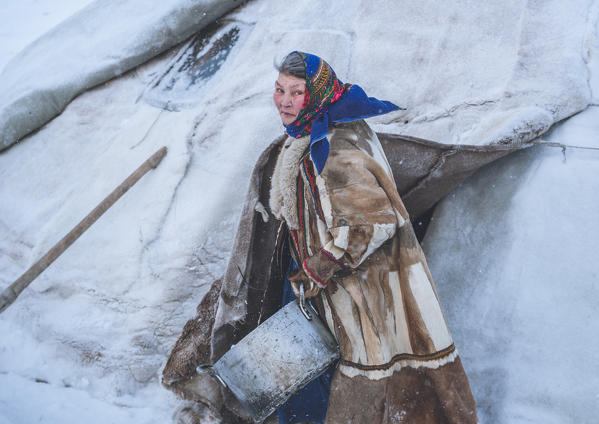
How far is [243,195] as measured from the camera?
221 cm

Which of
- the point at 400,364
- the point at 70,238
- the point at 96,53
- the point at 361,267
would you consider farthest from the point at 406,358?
the point at 96,53

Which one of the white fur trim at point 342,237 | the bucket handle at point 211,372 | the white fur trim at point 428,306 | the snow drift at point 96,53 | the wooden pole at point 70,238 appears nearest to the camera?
the white fur trim at point 342,237

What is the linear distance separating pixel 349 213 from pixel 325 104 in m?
0.40

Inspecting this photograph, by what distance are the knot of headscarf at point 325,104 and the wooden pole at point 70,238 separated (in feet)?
4.34

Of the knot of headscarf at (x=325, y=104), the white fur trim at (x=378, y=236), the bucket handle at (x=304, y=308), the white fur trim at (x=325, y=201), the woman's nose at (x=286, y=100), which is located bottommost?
the bucket handle at (x=304, y=308)

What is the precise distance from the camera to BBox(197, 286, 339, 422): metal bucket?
4.66 feet

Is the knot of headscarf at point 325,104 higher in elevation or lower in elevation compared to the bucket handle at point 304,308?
higher

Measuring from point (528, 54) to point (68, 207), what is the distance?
267 cm

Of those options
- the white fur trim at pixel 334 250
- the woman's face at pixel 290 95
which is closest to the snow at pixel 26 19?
the woman's face at pixel 290 95

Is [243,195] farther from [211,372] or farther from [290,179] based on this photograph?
[211,372]

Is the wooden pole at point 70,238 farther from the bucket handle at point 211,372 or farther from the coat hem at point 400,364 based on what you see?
the coat hem at point 400,364

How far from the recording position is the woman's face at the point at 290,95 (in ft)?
4.56

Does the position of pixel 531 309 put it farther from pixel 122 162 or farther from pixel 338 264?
pixel 122 162

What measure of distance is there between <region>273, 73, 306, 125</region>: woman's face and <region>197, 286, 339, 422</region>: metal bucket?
0.58 m
